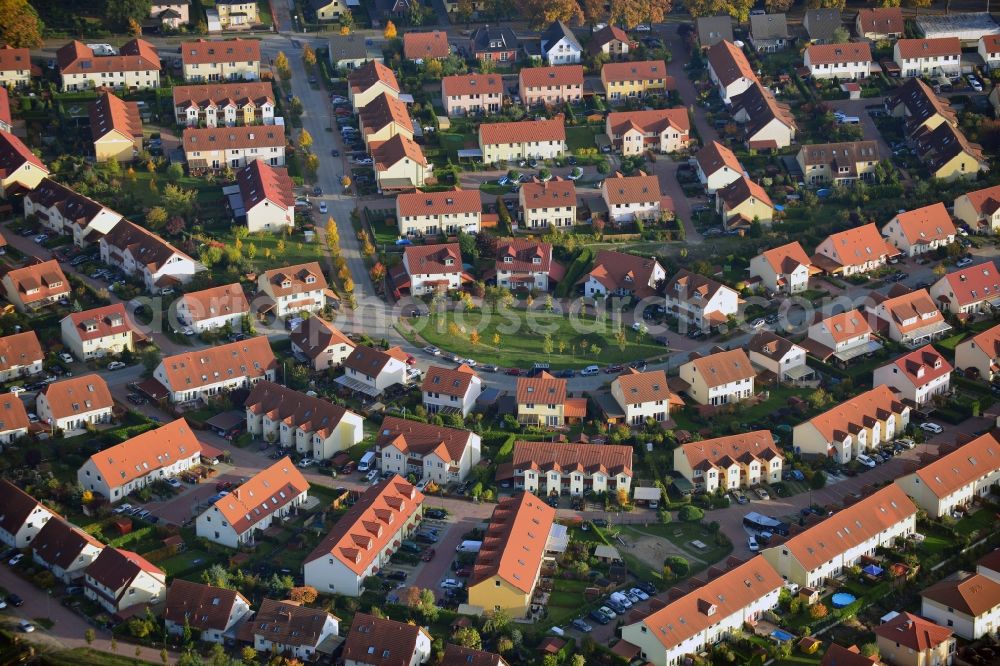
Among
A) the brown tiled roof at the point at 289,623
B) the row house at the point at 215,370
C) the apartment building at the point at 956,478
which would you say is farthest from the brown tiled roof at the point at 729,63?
the brown tiled roof at the point at 289,623

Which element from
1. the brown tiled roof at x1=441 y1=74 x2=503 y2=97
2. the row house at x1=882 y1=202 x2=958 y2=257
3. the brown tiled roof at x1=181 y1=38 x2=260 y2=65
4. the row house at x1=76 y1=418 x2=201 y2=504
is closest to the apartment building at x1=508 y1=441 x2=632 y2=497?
the row house at x1=76 y1=418 x2=201 y2=504

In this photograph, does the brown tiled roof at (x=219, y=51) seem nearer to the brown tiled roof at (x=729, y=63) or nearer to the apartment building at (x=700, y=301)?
the brown tiled roof at (x=729, y=63)

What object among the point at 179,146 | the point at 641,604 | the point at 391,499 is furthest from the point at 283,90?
the point at 641,604

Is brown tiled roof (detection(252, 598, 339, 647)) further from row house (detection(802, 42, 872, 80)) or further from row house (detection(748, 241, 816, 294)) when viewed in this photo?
row house (detection(802, 42, 872, 80))

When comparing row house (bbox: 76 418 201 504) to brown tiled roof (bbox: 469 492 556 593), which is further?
row house (bbox: 76 418 201 504)

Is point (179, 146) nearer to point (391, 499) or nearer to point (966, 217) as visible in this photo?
point (391, 499)

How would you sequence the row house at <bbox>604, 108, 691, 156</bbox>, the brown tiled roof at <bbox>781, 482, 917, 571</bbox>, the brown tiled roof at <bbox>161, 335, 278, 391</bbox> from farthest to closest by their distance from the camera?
the row house at <bbox>604, 108, 691, 156</bbox> → the brown tiled roof at <bbox>161, 335, 278, 391</bbox> → the brown tiled roof at <bbox>781, 482, 917, 571</bbox>

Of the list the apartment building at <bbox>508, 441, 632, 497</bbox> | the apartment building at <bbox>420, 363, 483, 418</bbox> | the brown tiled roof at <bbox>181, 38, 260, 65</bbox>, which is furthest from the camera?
the brown tiled roof at <bbox>181, 38, 260, 65</bbox>
